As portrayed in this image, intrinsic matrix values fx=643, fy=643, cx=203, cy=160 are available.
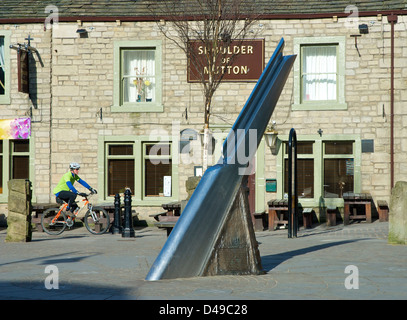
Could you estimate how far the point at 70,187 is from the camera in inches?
631

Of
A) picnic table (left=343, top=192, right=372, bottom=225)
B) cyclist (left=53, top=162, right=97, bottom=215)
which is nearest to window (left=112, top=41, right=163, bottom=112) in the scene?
cyclist (left=53, top=162, right=97, bottom=215)

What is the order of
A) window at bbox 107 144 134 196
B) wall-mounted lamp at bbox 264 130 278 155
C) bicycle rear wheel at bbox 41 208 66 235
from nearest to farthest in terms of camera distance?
1. bicycle rear wheel at bbox 41 208 66 235
2. wall-mounted lamp at bbox 264 130 278 155
3. window at bbox 107 144 134 196

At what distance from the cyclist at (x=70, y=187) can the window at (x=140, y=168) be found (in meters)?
2.85

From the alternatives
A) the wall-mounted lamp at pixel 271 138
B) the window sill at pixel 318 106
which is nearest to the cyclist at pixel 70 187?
the wall-mounted lamp at pixel 271 138

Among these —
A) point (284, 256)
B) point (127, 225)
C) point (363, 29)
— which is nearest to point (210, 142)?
point (127, 225)

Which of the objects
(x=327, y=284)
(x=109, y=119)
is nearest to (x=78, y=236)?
(x=109, y=119)

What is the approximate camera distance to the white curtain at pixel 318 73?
62.2 ft

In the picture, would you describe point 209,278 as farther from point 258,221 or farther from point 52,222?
point 258,221

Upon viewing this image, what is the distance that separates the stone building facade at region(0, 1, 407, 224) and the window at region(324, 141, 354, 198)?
3 cm

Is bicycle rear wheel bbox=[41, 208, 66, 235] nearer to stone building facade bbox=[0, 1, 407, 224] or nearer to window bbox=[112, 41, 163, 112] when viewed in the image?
stone building facade bbox=[0, 1, 407, 224]

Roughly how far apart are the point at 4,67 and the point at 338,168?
34.4ft

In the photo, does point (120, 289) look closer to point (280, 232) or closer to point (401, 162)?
point (280, 232)

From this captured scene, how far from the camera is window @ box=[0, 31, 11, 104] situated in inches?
763

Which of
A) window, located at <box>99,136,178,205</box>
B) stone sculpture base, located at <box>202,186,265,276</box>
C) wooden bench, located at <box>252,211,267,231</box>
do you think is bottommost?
wooden bench, located at <box>252,211,267,231</box>
